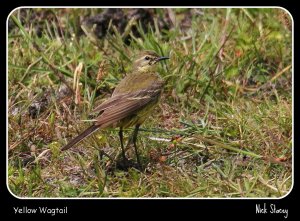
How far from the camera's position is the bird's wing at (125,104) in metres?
6.68

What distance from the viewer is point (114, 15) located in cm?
930

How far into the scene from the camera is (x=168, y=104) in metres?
7.93

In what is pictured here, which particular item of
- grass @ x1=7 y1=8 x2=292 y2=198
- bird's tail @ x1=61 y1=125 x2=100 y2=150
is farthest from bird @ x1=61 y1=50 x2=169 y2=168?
grass @ x1=7 y1=8 x2=292 y2=198

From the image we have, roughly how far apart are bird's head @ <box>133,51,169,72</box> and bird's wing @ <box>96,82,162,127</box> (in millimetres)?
523

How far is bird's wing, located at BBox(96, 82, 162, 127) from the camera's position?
21.9ft

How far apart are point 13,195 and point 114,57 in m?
2.49

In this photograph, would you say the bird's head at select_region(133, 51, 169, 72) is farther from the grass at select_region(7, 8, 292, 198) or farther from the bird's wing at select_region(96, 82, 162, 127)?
the bird's wing at select_region(96, 82, 162, 127)

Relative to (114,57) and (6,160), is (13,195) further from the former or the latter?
(114,57)

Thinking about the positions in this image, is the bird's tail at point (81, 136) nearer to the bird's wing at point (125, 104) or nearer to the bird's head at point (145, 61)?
the bird's wing at point (125, 104)

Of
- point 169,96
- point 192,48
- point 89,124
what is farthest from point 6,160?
point 192,48

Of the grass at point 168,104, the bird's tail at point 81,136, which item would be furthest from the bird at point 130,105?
the grass at point 168,104

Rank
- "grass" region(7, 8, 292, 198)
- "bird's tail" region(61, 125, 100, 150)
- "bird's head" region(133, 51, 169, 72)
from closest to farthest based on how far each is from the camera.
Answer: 1. "bird's tail" region(61, 125, 100, 150)
2. "grass" region(7, 8, 292, 198)
3. "bird's head" region(133, 51, 169, 72)

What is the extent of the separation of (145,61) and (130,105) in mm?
986

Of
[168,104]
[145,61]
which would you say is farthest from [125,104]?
[168,104]
